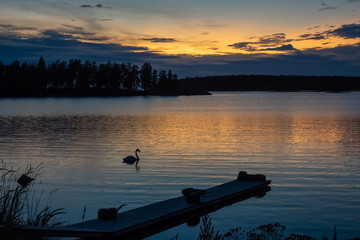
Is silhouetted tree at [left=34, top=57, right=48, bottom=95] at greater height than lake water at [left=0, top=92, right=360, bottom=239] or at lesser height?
greater

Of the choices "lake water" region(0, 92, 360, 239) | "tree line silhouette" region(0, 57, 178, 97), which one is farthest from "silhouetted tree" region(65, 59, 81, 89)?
"lake water" region(0, 92, 360, 239)

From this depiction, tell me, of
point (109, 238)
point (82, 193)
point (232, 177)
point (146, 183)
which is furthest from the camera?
point (232, 177)

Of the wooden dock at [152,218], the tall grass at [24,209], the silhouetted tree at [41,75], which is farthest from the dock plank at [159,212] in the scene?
the silhouetted tree at [41,75]

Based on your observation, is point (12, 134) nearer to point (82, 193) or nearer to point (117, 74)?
point (82, 193)

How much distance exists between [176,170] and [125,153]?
26.0 ft

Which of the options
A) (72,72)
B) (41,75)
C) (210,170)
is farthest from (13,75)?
(210,170)

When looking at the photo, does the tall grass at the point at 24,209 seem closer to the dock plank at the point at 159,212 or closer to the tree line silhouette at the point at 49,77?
the dock plank at the point at 159,212

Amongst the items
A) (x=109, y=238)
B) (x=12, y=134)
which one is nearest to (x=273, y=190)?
(x=109, y=238)

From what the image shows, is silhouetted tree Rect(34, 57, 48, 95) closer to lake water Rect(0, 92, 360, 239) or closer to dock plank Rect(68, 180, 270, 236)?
lake water Rect(0, 92, 360, 239)

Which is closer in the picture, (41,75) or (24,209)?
(24,209)

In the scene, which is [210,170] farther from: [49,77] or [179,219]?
[49,77]

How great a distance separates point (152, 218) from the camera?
13.4 m

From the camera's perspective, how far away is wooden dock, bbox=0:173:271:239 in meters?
10.7

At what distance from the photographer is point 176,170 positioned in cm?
2427
